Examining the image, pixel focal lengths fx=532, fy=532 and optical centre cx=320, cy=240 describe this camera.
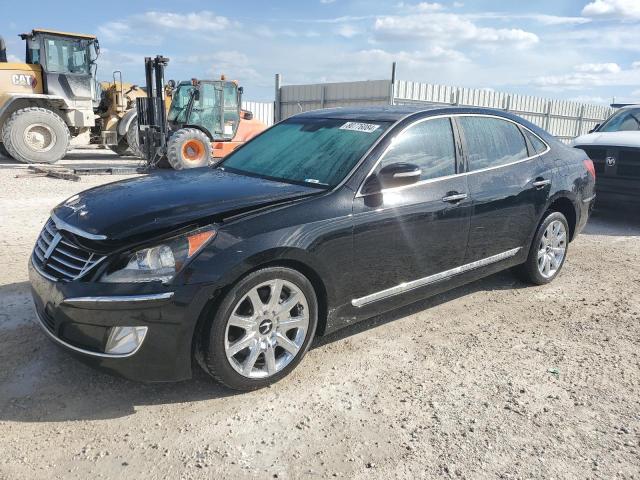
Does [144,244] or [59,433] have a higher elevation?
[144,244]

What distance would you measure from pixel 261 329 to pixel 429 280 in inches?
58.2

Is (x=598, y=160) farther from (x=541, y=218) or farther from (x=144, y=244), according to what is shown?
(x=144, y=244)

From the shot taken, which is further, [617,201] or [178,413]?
[617,201]

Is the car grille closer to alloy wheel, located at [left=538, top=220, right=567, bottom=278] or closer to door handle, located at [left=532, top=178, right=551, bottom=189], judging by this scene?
door handle, located at [left=532, top=178, right=551, bottom=189]

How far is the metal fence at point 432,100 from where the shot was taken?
20634mm

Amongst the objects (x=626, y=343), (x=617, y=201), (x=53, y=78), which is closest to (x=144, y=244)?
(x=626, y=343)

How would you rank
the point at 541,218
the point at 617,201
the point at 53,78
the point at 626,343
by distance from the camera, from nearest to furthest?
1. the point at 626,343
2. the point at 541,218
3. the point at 617,201
4. the point at 53,78

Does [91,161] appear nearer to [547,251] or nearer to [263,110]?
[263,110]

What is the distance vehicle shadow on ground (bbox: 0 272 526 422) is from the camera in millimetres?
2895

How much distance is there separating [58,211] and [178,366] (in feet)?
4.61

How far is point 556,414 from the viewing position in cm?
301

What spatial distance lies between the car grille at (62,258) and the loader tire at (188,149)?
371 inches

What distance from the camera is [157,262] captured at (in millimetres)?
2783

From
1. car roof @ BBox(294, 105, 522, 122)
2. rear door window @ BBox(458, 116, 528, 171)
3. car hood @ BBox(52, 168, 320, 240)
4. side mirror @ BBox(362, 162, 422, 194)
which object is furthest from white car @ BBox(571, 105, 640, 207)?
car hood @ BBox(52, 168, 320, 240)
